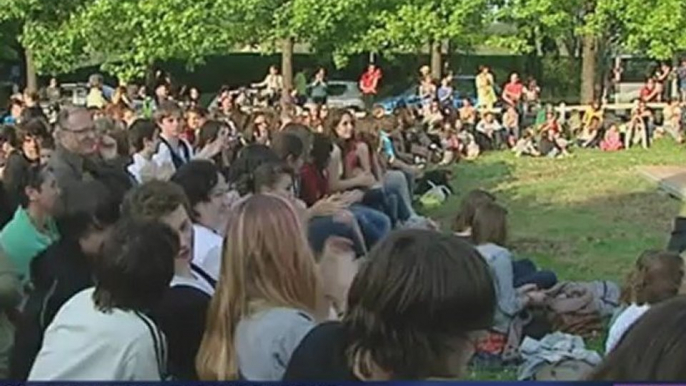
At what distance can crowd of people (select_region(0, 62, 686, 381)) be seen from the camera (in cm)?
277

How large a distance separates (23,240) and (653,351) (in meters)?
3.88

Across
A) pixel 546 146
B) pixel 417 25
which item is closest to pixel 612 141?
pixel 546 146

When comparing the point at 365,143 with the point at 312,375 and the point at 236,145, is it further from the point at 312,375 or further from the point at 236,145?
the point at 312,375

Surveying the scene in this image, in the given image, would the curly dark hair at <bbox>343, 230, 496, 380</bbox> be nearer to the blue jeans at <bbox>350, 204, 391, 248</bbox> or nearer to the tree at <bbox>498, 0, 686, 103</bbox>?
the blue jeans at <bbox>350, 204, 391, 248</bbox>

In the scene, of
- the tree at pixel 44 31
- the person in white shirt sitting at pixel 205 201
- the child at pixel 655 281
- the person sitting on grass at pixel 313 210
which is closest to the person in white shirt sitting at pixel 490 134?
the tree at pixel 44 31

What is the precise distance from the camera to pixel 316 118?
45.0ft

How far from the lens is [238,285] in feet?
12.2

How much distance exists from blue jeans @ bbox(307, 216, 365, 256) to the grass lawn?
1.12 m

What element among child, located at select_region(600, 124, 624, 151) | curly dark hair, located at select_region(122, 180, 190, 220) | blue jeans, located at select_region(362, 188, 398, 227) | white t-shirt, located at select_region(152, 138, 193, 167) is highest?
curly dark hair, located at select_region(122, 180, 190, 220)

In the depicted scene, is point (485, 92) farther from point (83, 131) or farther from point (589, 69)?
point (83, 131)

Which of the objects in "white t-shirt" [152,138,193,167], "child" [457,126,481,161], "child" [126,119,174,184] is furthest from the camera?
"child" [457,126,481,161]

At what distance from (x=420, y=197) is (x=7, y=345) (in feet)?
35.9

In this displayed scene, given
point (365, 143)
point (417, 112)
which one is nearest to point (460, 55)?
point (417, 112)

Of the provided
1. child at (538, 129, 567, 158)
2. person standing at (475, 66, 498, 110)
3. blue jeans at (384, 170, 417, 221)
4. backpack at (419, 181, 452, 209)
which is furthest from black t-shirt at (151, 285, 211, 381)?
person standing at (475, 66, 498, 110)
